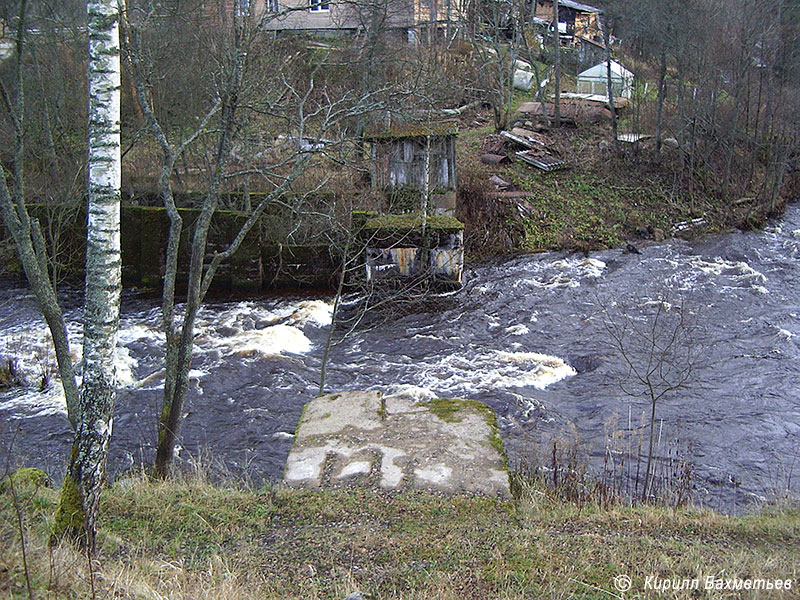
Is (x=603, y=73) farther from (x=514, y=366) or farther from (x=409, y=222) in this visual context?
(x=514, y=366)

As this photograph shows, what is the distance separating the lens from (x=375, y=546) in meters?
5.12

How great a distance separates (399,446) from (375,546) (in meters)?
1.90

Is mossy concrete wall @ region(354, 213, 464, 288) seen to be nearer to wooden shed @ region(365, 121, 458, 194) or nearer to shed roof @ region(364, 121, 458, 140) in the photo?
wooden shed @ region(365, 121, 458, 194)

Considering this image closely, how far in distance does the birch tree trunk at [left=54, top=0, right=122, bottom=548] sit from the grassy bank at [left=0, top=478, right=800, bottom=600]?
33 cm

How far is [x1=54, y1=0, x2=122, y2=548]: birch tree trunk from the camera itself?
4418 millimetres

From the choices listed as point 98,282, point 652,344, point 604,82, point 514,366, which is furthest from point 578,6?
point 98,282

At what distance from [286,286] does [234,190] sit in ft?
12.4

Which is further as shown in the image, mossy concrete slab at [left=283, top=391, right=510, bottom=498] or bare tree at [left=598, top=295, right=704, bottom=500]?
bare tree at [left=598, top=295, right=704, bottom=500]

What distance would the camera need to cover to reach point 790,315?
1323 centimetres

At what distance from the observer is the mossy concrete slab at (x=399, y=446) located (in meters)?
6.35

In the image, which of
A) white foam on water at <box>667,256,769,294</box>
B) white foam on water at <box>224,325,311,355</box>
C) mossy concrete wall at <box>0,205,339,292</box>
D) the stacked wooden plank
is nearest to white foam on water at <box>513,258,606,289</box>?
white foam on water at <box>667,256,769,294</box>

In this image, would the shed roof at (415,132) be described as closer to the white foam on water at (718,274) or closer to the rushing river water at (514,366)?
the rushing river water at (514,366)

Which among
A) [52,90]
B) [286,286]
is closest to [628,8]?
[286,286]

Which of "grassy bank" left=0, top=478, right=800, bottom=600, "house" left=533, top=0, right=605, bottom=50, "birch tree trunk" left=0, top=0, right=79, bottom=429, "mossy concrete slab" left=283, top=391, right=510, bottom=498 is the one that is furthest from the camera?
"house" left=533, top=0, right=605, bottom=50
